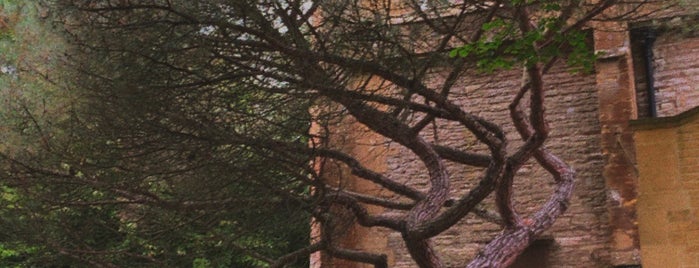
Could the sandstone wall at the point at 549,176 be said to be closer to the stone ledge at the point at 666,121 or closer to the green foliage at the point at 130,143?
the stone ledge at the point at 666,121

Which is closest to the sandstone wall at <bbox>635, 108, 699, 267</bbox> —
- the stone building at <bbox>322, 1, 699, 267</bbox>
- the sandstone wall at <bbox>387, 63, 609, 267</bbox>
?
the stone building at <bbox>322, 1, 699, 267</bbox>

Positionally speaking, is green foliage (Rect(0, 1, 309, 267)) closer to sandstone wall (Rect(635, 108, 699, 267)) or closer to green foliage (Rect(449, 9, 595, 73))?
green foliage (Rect(449, 9, 595, 73))

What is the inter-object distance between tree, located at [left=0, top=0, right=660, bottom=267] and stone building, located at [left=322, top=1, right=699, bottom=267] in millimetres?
1722

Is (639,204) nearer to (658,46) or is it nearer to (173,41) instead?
(658,46)

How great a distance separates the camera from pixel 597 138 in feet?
35.2

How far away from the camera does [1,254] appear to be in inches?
563

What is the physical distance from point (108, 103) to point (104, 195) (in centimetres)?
244

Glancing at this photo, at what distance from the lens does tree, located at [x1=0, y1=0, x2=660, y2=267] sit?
6.83 metres

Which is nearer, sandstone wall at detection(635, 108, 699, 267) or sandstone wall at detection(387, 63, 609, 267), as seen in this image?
sandstone wall at detection(635, 108, 699, 267)

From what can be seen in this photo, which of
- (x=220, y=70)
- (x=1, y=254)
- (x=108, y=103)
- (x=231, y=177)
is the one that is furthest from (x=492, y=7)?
(x=1, y=254)

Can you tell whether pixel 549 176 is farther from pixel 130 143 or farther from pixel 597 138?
pixel 130 143

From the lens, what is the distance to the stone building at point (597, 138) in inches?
396

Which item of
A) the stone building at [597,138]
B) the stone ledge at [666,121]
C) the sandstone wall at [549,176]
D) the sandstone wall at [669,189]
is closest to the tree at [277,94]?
the sandstone wall at [669,189]

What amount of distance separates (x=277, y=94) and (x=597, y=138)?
509 cm
